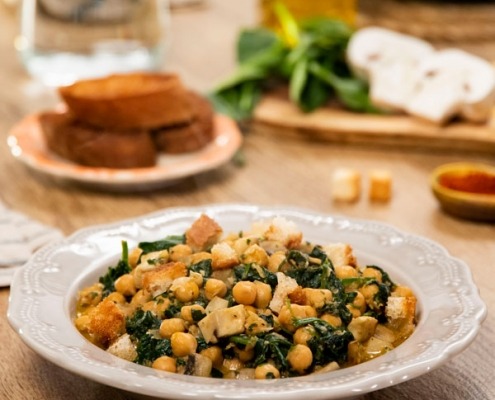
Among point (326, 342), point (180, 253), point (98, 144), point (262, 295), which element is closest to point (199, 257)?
point (180, 253)

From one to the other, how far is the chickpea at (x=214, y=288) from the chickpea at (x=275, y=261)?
3.8 inches

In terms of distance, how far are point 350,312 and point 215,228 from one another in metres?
0.27

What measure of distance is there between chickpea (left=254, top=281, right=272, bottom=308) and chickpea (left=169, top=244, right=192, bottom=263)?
15 cm

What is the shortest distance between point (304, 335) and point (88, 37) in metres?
1.69

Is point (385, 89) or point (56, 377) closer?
point (56, 377)

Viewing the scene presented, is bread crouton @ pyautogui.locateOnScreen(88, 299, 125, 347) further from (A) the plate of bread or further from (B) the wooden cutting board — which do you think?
(B) the wooden cutting board

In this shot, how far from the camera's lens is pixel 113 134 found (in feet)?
6.98

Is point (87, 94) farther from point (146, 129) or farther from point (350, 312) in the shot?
point (350, 312)

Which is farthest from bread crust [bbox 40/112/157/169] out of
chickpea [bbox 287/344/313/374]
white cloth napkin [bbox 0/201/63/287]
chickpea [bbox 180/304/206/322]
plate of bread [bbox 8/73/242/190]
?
chickpea [bbox 287/344/313/374]

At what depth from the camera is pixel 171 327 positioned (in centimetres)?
124

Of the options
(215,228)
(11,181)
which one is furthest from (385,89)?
(215,228)

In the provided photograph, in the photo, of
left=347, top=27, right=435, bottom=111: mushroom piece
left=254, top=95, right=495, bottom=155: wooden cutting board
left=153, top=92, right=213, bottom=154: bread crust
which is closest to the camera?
left=153, top=92, right=213, bottom=154: bread crust

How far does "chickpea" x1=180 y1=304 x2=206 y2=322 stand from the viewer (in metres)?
1.25

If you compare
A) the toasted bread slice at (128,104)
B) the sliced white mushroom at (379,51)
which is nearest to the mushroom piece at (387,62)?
the sliced white mushroom at (379,51)
